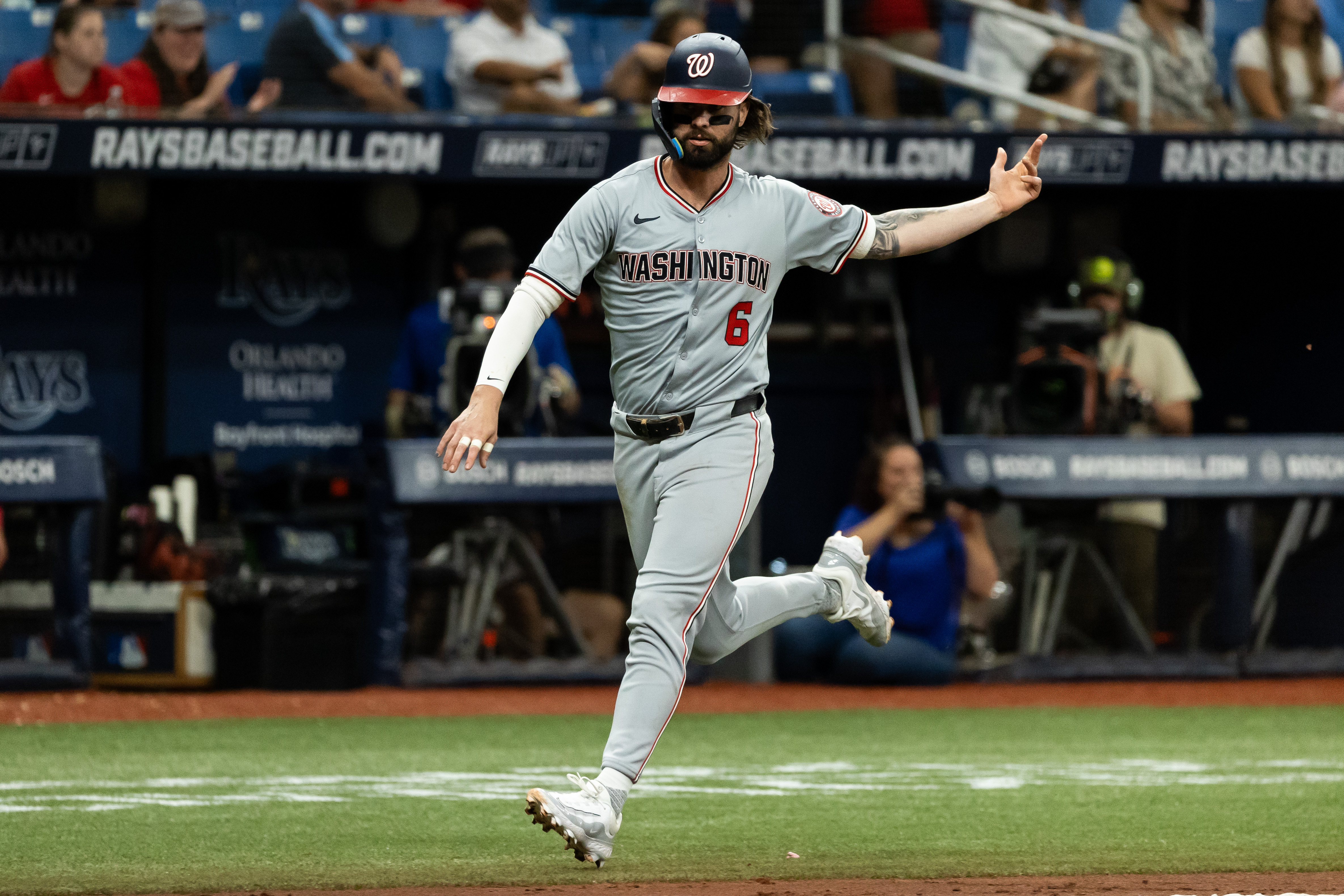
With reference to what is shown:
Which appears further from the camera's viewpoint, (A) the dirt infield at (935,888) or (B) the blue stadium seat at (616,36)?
(B) the blue stadium seat at (616,36)

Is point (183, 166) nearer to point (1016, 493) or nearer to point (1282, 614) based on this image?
point (1016, 493)

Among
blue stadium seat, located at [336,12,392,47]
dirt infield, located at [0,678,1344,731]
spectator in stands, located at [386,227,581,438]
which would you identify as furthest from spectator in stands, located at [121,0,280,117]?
dirt infield, located at [0,678,1344,731]

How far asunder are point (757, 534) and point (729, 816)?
449 cm

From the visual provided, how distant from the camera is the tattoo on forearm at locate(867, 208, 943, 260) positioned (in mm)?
4957

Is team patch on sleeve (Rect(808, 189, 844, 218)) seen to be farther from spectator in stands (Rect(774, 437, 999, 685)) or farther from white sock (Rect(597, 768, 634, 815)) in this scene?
spectator in stands (Rect(774, 437, 999, 685))

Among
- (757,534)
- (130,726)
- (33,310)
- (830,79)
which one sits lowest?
(130,726)

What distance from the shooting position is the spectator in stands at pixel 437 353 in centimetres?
954

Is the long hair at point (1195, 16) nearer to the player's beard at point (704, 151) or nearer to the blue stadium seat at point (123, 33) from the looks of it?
the blue stadium seat at point (123, 33)

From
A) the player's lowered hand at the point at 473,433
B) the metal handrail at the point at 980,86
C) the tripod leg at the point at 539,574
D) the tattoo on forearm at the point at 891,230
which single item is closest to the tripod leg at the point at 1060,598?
the tripod leg at the point at 539,574

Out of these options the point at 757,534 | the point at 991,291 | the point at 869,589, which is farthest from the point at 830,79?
the point at 869,589

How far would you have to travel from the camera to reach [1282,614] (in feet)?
31.7

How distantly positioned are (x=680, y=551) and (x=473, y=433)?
0.59 meters

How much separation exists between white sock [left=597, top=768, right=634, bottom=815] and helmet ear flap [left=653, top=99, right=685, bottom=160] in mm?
1431

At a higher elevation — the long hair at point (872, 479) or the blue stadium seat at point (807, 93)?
the blue stadium seat at point (807, 93)
